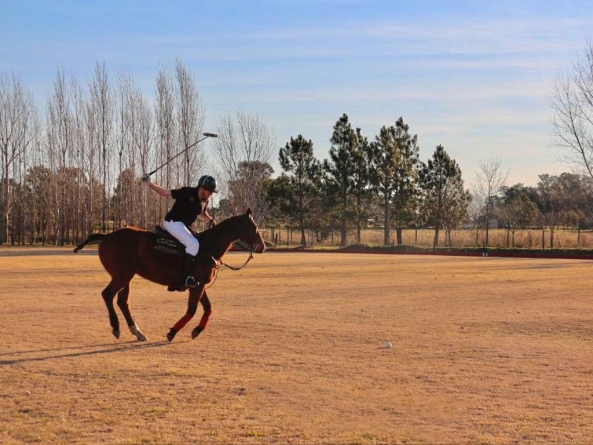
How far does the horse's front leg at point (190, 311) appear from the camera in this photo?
477 inches

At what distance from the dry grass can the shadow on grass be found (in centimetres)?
3

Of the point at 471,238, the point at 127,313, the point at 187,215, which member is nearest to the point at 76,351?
the point at 127,313

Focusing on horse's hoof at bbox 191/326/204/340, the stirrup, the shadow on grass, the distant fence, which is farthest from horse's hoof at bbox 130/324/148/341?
the distant fence

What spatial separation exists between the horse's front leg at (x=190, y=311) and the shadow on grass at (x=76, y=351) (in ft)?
0.60

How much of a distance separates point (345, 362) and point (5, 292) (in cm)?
1291

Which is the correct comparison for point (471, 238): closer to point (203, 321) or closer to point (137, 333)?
point (203, 321)

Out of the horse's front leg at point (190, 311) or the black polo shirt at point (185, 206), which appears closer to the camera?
the horse's front leg at point (190, 311)

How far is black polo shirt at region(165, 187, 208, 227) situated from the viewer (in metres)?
12.6

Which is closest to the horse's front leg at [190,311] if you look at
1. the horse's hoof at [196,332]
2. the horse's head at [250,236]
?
the horse's hoof at [196,332]

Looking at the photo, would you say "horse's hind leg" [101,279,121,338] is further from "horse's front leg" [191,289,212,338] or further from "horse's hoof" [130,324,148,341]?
"horse's front leg" [191,289,212,338]

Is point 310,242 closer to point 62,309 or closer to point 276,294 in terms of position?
point 276,294

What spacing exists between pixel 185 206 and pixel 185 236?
570 mm

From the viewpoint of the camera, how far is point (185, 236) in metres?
12.4

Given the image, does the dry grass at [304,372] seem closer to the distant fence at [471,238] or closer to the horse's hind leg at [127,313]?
the horse's hind leg at [127,313]
